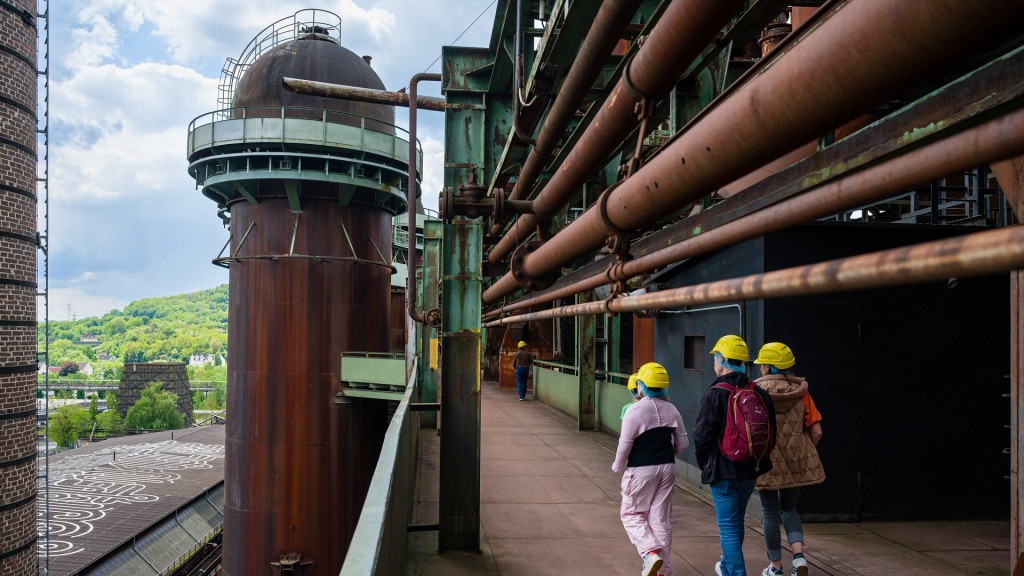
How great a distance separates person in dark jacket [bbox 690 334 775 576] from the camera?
15.2 ft

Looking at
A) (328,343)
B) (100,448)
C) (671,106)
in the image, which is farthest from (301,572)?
(100,448)

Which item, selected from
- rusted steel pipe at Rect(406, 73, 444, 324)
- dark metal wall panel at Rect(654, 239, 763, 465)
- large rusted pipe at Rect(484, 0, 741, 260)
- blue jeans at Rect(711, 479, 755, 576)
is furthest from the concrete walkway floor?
large rusted pipe at Rect(484, 0, 741, 260)

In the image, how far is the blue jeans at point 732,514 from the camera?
4.69 m

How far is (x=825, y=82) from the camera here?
2.05 m

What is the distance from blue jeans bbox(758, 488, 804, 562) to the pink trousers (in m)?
0.76

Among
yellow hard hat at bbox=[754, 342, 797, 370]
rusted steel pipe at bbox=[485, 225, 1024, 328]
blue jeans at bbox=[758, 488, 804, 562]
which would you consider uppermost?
rusted steel pipe at bbox=[485, 225, 1024, 328]

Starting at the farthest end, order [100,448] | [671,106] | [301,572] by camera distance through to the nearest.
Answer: [100,448] < [301,572] < [671,106]

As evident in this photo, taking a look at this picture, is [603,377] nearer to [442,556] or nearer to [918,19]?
[442,556]

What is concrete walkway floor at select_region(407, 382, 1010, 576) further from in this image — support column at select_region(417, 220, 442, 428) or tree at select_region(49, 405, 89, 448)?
tree at select_region(49, 405, 89, 448)

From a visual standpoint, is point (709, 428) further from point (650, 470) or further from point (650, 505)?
point (650, 505)

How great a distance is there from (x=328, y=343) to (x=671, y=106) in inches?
541

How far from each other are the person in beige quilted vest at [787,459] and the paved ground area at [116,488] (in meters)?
24.1

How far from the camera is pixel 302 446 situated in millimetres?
17438

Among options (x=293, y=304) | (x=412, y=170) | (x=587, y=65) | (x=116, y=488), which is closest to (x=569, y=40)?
(x=587, y=65)
